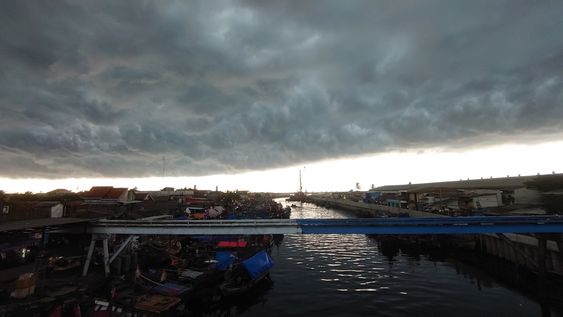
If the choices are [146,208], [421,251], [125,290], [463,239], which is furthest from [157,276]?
[463,239]

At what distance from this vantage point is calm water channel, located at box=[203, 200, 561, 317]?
32.1 metres

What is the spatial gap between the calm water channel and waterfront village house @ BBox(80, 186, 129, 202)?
40.3 meters

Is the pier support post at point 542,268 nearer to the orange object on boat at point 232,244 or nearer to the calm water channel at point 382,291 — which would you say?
the calm water channel at point 382,291

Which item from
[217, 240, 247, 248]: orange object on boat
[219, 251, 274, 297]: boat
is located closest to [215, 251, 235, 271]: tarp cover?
[219, 251, 274, 297]: boat

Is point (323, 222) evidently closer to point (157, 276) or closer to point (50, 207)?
point (157, 276)

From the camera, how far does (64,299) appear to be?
84.2ft

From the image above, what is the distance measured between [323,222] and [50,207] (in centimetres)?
3507

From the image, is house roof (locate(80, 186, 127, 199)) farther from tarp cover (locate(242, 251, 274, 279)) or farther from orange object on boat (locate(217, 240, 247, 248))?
tarp cover (locate(242, 251, 274, 279))

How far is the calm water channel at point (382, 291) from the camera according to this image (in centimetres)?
3209

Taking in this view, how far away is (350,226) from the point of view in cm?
3381

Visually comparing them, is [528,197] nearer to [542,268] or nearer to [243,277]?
[542,268]

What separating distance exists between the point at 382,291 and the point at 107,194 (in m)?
63.2

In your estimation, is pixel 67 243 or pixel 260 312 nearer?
pixel 260 312

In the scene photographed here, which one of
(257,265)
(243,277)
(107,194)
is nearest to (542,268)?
(257,265)
